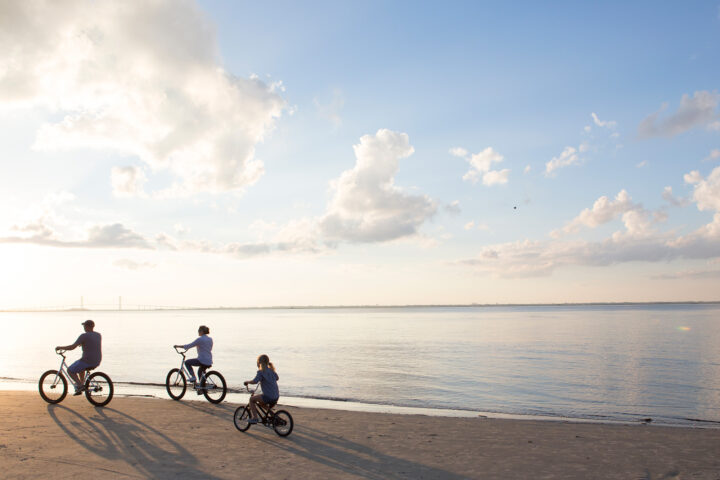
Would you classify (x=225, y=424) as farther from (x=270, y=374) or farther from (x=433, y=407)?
(x=433, y=407)

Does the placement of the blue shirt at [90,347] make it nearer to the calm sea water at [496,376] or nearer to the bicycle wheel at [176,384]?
the bicycle wheel at [176,384]

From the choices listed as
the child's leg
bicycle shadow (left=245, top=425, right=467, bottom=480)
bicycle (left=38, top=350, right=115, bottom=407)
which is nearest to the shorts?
bicycle (left=38, top=350, right=115, bottom=407)

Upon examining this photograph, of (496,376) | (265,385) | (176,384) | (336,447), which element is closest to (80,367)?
(176,384)

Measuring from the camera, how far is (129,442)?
11.5 m

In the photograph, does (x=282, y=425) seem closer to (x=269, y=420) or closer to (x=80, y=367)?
(x=269, y=420)

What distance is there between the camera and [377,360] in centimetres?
3891

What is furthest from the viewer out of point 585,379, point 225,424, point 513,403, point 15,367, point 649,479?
point 15,367

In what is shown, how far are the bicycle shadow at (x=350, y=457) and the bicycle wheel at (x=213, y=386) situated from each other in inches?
175

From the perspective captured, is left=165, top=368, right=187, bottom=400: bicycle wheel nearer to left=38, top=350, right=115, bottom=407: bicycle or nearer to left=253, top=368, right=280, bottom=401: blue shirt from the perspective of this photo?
left=38, top=350, right=115, bottom=407: bicycle

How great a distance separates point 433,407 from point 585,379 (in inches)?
526

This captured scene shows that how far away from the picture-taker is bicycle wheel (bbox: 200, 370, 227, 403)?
653 inches

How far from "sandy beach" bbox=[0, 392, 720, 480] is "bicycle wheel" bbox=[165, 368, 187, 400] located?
189 centimetres

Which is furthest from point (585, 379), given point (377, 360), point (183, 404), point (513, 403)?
point (183, 404)

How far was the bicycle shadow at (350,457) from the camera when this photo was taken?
9.40 metres
